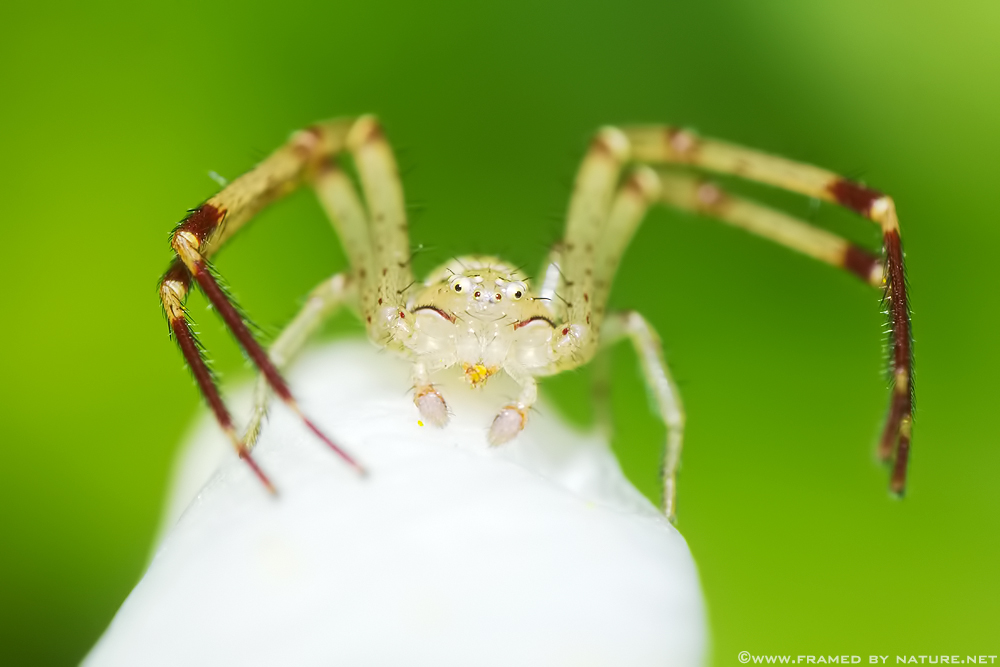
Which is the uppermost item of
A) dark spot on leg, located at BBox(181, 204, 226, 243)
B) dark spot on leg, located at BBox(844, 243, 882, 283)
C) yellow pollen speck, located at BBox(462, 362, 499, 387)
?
dark spot on leg, located at BBox(844, 243, 882, 283)

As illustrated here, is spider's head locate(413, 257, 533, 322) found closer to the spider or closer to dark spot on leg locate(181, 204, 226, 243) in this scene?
the spider

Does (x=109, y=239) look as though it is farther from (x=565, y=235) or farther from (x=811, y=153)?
(x=811, y=153)

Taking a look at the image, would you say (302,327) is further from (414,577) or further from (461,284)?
(414,577)

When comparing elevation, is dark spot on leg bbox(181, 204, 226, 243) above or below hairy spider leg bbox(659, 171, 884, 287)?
below

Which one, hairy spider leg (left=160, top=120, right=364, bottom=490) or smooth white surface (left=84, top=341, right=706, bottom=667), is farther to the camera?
hairy spider leg (left=160, top=120, right=364, bottom=490)

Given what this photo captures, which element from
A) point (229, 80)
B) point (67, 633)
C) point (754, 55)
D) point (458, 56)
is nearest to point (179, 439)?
point (67, 633)

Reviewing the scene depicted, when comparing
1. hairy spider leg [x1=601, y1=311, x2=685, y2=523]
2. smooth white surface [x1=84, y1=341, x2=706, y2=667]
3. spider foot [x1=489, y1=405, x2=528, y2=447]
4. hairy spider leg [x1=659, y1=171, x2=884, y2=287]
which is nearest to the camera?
smooth white surface [x1=84, y1=341, x2=706, y2=667]

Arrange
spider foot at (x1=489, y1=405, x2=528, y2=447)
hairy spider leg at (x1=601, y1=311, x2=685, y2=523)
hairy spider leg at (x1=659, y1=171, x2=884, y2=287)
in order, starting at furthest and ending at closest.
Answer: hairy spider leg at (x1=659, y1=171, x2=884, y2=287) < hairy spider leg at (x1=601, y1=311, x2=685, y2=523) < spider foot at (x1=489, y1=405, x2=528, y2=447)

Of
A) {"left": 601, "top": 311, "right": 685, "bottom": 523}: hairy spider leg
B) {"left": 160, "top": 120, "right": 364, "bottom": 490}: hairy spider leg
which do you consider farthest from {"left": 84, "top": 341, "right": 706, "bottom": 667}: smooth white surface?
{"left": 601, "top": 311, "right": 685, "bottom": 523}: hairy spider leg
